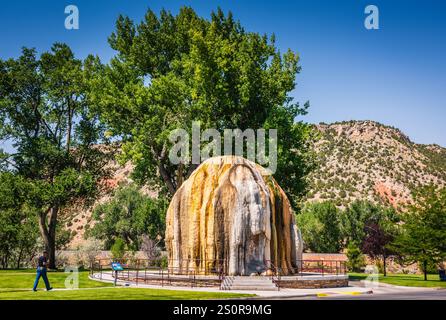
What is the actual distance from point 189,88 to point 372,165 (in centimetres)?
8500

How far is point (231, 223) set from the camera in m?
29.6

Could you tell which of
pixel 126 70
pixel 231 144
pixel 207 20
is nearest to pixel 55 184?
pixel 126 70

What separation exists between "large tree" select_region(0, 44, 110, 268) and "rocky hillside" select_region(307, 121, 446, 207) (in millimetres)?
61085

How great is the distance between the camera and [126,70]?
4469cm

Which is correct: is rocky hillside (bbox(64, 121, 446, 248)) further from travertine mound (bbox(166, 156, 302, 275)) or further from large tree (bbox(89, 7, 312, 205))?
travertine mound (bbox(166, 156, 302, 275))

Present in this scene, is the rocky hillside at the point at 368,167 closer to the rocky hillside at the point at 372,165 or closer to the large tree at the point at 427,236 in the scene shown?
the rocky hillside at the point at 372,165

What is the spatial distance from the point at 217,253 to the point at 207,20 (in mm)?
24785

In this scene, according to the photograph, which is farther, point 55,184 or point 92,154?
point 92,154

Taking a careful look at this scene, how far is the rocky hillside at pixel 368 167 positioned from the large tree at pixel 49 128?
165 ft

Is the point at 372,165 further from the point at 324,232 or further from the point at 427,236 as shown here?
the point at 427,236

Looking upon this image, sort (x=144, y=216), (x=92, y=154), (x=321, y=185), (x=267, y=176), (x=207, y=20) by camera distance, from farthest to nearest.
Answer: (x=321, y=185)
(x=144, y=216)
(x=92, y=154)
(x=207, y=20)
(x=267, y=176)

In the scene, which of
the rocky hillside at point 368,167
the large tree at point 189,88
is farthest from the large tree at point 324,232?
the large tree at point 189,88

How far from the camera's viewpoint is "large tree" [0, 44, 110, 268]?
46.3m

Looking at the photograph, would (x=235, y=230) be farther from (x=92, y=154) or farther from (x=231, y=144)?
(x=92, y=154)
